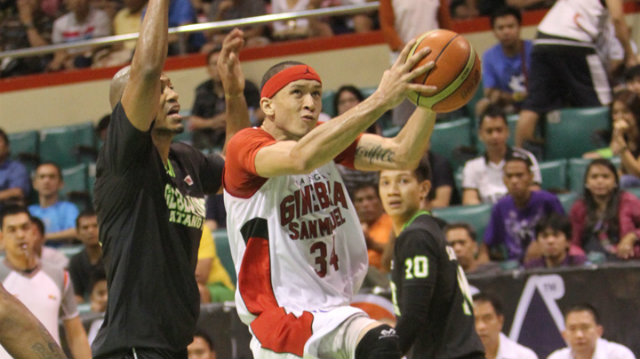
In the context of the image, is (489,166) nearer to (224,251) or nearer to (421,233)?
(224,251)

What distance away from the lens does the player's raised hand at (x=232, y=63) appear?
16.4 feet

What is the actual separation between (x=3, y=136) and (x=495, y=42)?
5.12m

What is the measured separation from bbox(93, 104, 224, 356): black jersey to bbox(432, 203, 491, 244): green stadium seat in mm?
3906

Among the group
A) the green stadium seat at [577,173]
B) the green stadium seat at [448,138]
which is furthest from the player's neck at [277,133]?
the green stadium seat at [448,138]

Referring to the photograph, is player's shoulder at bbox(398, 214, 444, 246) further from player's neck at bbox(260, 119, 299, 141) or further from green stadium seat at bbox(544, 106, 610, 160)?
green stadium seat at bbox(544, 106, 610, 160)

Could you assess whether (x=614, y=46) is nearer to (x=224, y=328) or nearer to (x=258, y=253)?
(x=224, y=328)

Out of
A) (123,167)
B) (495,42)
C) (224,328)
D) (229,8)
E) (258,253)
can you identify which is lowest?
(224,328)

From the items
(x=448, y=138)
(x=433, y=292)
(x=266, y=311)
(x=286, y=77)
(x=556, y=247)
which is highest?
(x=286, y=77)

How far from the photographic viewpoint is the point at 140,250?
14.3 ft

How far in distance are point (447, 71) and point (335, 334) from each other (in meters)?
1.17

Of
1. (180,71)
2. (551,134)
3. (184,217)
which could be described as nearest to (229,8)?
(180,71)

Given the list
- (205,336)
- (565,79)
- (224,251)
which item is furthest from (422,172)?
(565,79)

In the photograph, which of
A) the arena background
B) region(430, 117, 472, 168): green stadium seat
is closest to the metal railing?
the arena background

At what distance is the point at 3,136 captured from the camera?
10.3 meters
